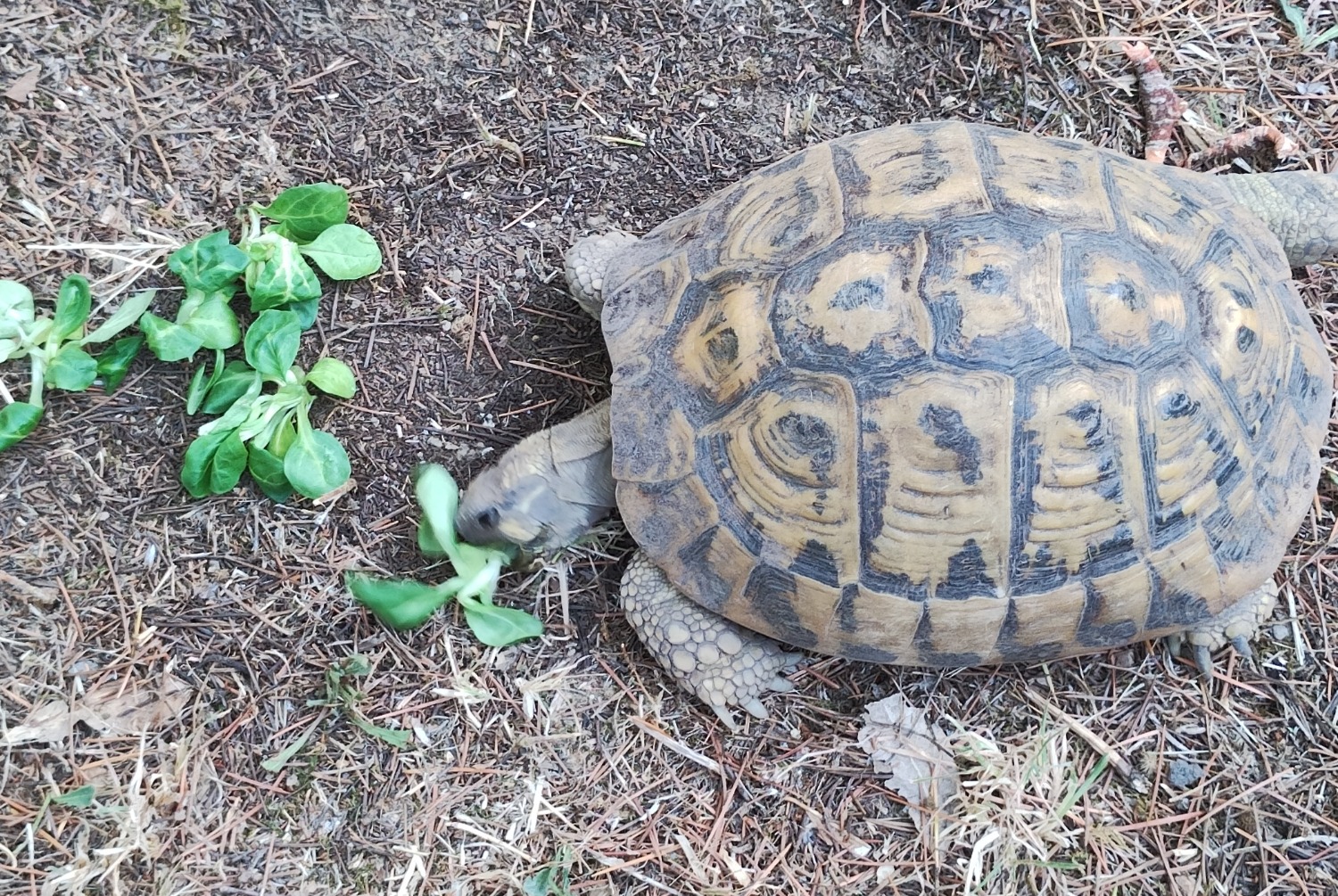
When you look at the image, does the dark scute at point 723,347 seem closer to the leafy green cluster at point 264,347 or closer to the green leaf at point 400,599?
the green leaf at point 400,599

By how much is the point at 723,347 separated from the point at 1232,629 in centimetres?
182

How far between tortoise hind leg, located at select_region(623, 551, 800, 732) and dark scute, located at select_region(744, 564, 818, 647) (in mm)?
181

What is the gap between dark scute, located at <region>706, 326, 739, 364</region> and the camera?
2.37 meters

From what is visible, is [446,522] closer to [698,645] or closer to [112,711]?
[698,645]

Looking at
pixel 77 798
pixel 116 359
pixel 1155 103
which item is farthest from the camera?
pixel 1155 103

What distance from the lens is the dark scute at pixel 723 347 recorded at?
2.37 m

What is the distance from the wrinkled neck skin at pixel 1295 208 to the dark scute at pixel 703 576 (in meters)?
2.02

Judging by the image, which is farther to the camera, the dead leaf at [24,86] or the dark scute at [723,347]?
the dead leaf at [24,86]

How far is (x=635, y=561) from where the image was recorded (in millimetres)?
2750

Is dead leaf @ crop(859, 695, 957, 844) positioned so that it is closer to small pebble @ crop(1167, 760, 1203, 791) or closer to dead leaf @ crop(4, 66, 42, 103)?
small pebble @ crop(1167, 760, 1203, 791)

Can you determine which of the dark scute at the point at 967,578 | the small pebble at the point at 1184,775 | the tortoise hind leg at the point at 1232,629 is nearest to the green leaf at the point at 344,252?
the dark scute at the point at 967,578

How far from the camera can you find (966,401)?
2.17 meters

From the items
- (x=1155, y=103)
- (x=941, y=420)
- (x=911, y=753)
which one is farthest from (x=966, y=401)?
(x=1155, y=103)

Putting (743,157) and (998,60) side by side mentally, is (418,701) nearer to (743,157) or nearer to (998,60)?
(743,157)
